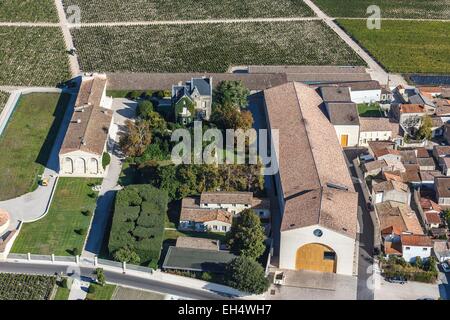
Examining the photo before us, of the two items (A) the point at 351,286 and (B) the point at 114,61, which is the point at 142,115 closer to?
(B) the point at 114,61

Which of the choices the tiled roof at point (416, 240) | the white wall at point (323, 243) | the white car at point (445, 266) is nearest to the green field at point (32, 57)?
the white wall at point (323, 243)

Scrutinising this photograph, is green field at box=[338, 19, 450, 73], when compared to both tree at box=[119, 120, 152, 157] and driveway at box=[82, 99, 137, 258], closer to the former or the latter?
driveway at box=[82, 99, 137, 258]

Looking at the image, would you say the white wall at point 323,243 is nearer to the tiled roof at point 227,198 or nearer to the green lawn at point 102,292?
the tiled roof at point 227,198

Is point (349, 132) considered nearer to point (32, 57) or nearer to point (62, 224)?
point (62, 224)

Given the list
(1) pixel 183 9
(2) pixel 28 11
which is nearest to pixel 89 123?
(1) pixel 183 9

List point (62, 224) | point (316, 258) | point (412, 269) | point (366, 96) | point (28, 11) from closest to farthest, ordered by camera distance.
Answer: point (316, 258), point (412, 269), point (62, 224), point (366, 96), point (28, 11)

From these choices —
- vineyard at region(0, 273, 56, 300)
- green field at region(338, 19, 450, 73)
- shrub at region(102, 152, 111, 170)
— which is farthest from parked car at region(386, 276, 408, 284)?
green field at region(338, 19, 450, 73)
